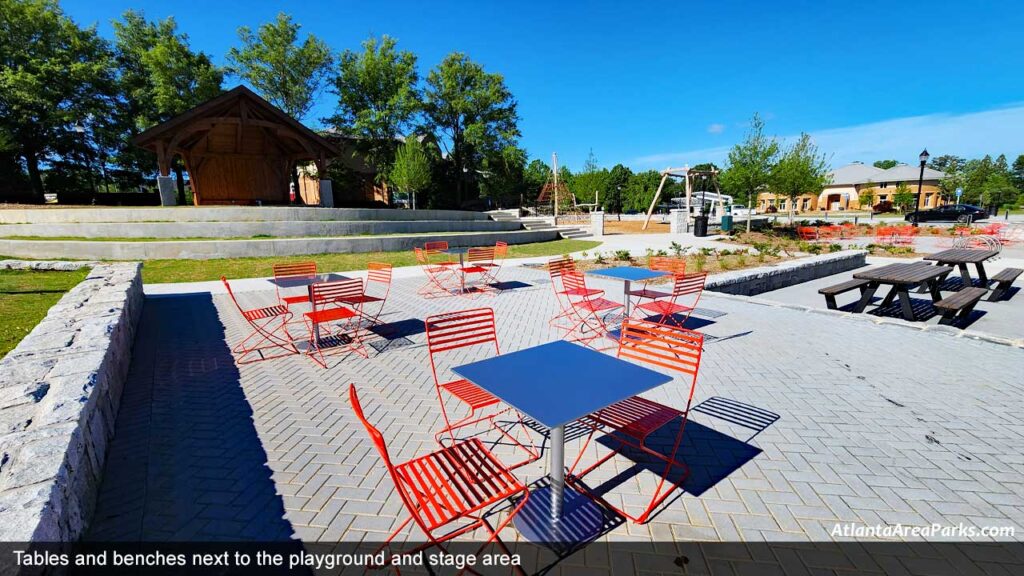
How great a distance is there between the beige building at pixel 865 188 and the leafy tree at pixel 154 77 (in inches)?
2303

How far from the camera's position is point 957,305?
6.78 metres

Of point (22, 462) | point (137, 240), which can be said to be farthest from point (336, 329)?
point (137, 240)

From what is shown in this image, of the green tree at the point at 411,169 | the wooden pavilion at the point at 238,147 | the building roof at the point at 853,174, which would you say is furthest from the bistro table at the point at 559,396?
Answer: the building roof at the point at 853,174

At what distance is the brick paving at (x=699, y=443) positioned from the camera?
2.68 metres

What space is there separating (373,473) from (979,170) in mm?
71232

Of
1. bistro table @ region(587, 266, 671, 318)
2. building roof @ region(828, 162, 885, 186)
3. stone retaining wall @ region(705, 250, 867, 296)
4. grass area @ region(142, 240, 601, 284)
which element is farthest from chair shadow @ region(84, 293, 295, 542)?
building roof @ region(828, 162, 885, 186)

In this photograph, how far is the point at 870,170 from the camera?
62969mm

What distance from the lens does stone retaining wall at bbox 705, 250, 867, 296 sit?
9930 mm

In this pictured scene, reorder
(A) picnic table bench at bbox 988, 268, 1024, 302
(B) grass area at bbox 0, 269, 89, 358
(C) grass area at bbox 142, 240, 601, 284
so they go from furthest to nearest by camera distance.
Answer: (C) grass area at bbox 142, 240, 601, 284, (A) picnic table bench at bbox 988, 268, 1024, 302, (B) grass area at bbox 0, 269, 89, 358

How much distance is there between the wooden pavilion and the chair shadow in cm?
1678

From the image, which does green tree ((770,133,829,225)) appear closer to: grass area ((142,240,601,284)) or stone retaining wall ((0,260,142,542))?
grass area ((142,240,601,284))

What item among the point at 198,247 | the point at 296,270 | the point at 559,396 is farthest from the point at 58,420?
the point at 198,247

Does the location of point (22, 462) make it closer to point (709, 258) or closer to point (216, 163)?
point (709, 258)

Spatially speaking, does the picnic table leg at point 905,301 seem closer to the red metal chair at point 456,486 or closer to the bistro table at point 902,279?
the bistro table at point 902,279
